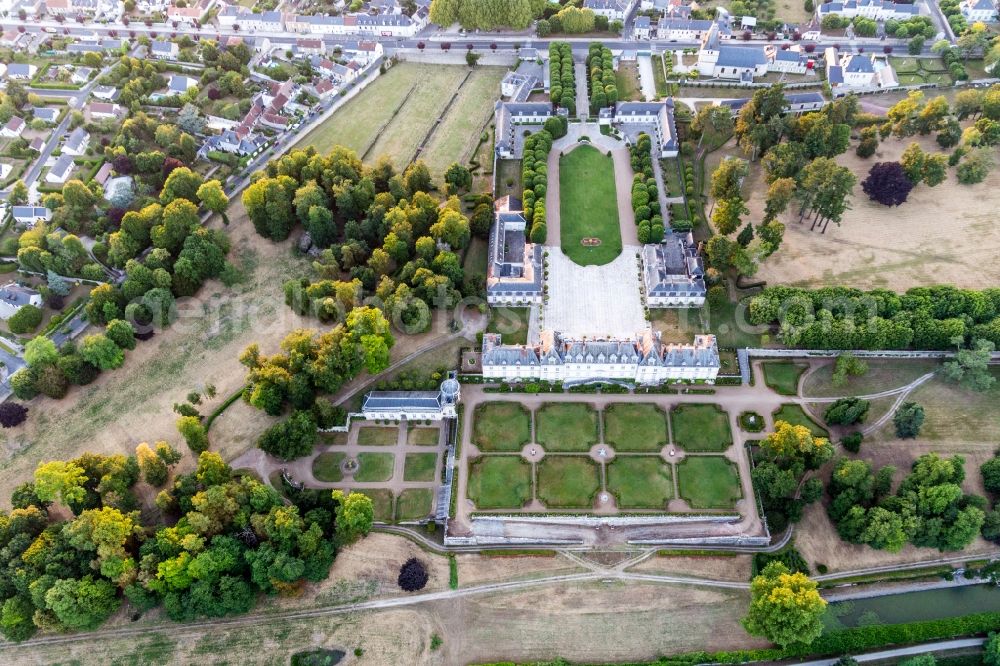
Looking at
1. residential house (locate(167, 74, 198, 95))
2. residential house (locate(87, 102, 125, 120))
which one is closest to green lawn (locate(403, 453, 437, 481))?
residential house (locate(87, 102, 125, 120))

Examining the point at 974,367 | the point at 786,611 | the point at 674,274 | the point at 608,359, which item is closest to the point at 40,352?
the point at 608,359

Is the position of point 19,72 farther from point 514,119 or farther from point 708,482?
point 708,482

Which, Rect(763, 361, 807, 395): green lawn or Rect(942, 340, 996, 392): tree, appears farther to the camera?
Rect(763, 361, 807, 395): green lawn

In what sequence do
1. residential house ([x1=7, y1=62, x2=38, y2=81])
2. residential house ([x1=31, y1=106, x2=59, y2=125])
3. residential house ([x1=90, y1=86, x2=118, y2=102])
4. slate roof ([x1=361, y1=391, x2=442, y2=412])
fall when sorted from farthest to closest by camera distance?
residential house ([x1=7, y1=62, x2=38, y2=81]) < residential house ([x1=90, y1=86, x2=118, y2=102]) < residential house ([x1=31, y1=106, x2=59, y2=125]) < slate roof ([x1=361, y1=391, x2=442, y2=412])

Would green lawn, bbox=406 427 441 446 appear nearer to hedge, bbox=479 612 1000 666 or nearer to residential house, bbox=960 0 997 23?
hedge, bbox=479 612 1000 666

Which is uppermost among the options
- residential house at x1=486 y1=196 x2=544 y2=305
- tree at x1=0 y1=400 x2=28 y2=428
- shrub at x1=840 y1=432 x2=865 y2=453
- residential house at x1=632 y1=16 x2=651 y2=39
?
residential house at x1=632 y1=16 x2=651 y2=39

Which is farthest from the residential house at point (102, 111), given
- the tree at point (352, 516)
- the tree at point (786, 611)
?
the tree at point (786, 611)
